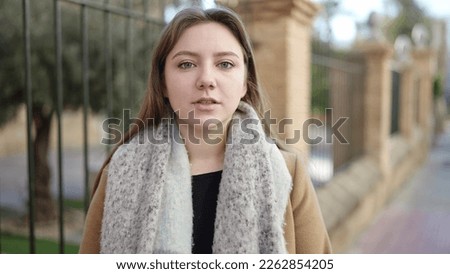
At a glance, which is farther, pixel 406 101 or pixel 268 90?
pixel 406 101

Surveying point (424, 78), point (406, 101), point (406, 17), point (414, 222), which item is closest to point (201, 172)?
point (414, 222)

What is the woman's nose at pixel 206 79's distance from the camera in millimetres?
1202

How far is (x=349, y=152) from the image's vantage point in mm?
6781

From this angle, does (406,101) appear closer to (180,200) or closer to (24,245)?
(24,245)

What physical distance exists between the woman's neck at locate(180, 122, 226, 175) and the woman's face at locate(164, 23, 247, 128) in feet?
0.26

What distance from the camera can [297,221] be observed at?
1.30 m

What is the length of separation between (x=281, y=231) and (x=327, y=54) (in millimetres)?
4093

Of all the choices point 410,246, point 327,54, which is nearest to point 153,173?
point 327,54

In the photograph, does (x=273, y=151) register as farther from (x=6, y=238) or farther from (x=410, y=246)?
(x=6, y=238)

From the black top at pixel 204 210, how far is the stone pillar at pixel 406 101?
9.54m

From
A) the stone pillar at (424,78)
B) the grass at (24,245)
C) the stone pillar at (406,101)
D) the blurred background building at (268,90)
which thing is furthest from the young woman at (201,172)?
the stone pillar at (424,78)

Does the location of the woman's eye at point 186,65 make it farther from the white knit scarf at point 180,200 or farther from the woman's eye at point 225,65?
the white knit scarf at point 180,200

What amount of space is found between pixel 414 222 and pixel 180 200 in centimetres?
568

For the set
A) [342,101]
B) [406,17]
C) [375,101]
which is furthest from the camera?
[406,17]
